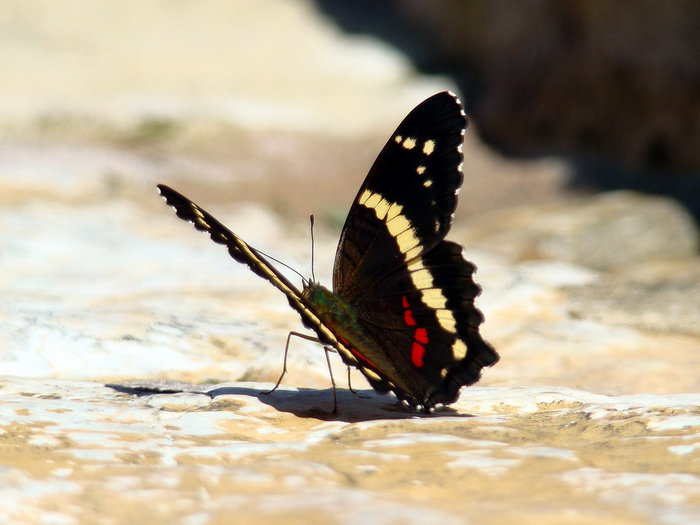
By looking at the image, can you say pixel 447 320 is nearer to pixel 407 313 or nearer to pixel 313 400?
pixel 407 313

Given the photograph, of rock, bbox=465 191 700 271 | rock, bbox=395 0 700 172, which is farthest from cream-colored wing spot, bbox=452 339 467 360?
rock, bbox=395 0 700 172

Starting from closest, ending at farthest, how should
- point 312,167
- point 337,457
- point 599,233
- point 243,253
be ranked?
point 337,457 → point 243,253 → point 599,233 → point 312,167

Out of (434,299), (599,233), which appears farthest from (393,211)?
(599,233)

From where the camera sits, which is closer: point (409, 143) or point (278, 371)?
point (409, 143)

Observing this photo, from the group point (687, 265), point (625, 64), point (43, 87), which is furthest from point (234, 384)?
point (43, 87)

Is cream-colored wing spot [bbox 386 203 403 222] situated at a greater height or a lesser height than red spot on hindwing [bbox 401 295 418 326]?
greater

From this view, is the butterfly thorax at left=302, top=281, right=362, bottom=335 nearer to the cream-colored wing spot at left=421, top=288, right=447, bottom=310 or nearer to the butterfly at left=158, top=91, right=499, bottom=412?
the butterfly at left=158, top=91, right=499, bottom=412

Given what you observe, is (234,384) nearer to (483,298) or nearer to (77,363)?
(77,363)
